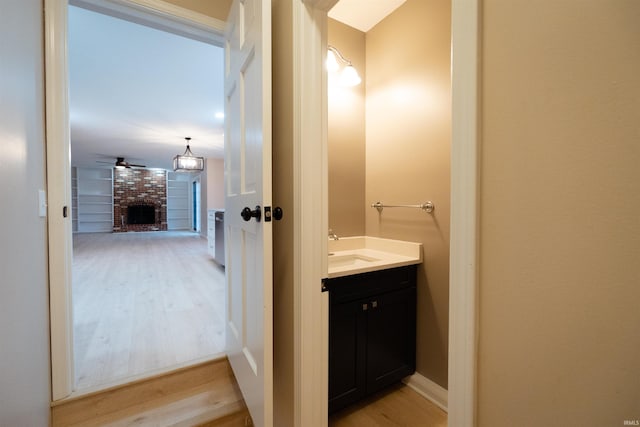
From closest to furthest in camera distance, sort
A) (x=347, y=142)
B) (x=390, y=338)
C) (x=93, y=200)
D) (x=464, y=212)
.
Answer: (x=464, y=212) < (x=390, y=338) < (x=347, y=142) < (x=93, y=200)

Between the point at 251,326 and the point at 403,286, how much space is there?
947mm

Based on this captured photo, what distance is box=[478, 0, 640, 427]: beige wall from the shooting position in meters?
0.36

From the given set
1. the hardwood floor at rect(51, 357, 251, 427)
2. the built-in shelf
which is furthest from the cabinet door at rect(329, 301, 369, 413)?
the built-in shelf

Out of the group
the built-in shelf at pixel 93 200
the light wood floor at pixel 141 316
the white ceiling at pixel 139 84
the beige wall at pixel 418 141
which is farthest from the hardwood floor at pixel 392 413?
the built-in shelf at pixel 93 200

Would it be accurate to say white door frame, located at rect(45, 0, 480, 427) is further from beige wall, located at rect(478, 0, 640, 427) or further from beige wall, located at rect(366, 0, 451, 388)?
beige wall, located at rect(366, 0, 451, 388)

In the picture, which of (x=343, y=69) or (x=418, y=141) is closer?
(x=418, y=141)

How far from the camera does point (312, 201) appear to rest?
108 cm

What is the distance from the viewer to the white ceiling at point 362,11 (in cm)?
176

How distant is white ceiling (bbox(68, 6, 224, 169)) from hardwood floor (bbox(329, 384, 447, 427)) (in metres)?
3.06

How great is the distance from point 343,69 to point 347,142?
0.49m

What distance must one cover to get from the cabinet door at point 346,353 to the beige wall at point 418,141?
48 centimetres

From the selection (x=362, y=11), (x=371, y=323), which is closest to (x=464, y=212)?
(x=371, y=323)

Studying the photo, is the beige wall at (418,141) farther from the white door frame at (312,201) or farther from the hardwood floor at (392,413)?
the white door frame at (312,201)

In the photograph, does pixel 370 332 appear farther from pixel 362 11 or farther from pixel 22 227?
pixel 362 11
